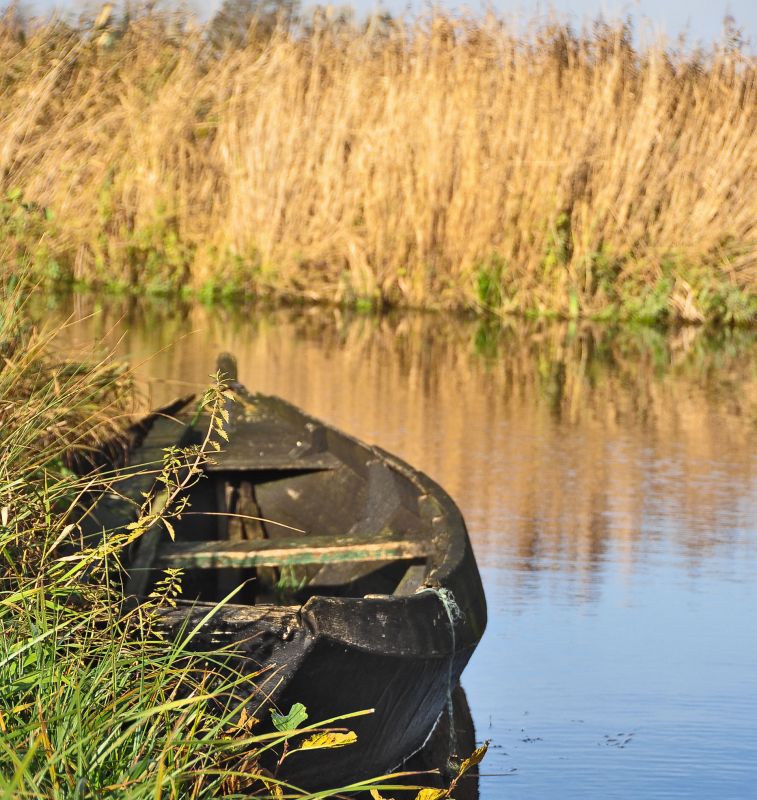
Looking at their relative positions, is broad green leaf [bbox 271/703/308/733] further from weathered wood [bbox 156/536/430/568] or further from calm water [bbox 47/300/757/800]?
weathered wood [bbox 156/536/430/568]

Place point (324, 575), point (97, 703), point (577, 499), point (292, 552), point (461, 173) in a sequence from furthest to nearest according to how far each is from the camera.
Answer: point (461, 173) → point (577, 499) → point (324, 575) → point (292, 552) → point (97, 703)

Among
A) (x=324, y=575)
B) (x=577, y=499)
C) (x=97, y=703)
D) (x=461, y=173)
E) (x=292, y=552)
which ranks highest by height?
(x=461, y=173)

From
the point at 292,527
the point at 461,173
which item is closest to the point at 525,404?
the point at 461,173

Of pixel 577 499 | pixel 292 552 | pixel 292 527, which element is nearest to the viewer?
pixel 292 552

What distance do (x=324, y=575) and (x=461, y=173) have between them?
10.3 metres

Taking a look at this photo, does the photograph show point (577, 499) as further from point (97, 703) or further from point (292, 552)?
point (97, 703)

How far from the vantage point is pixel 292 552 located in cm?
467

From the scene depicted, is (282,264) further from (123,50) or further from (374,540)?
(374,540)

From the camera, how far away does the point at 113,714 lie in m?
2.75

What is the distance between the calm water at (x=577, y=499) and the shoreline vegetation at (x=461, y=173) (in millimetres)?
662

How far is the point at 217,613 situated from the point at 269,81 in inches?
539

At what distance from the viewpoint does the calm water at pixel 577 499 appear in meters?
4.57

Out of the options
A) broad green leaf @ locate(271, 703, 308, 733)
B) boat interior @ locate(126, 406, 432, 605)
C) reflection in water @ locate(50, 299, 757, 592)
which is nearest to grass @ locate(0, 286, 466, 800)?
broad green leaf @ locate(271, 703, 308, 733)

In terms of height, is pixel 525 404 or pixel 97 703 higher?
pixel 97 703
